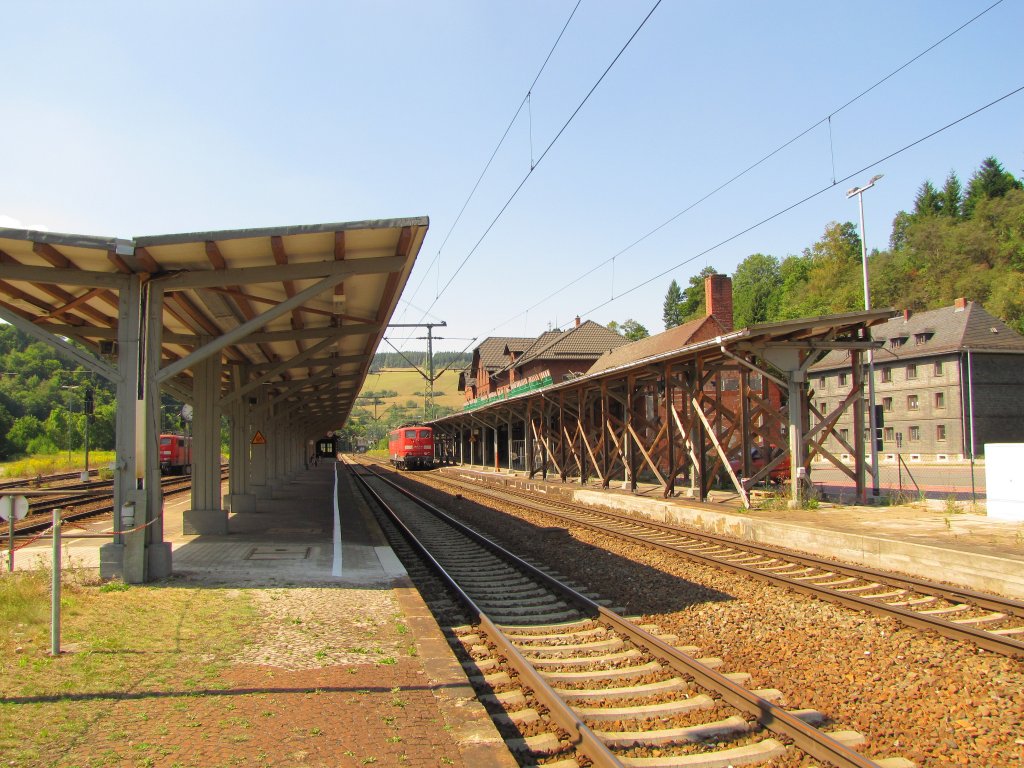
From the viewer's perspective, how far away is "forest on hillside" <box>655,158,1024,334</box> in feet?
213

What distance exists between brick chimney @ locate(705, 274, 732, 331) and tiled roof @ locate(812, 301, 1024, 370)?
9027mm

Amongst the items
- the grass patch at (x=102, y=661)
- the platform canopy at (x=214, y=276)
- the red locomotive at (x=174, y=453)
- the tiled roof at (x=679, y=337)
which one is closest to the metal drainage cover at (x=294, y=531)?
the platform canopy at (x=214, y=276)

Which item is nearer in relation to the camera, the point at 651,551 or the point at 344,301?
the point at 651,551

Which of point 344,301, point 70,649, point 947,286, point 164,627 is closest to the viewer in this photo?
point 70,649

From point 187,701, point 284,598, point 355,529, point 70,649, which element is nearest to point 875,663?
point 187,701

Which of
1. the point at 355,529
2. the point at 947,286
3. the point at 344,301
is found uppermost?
the point at 947,286

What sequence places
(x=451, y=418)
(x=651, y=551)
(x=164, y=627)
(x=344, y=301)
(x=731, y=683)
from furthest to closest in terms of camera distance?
(x=451, y=418) < (x=344, y=301) < (x=651, y=551) < (x=164, y=627) < (x=731, y=683)

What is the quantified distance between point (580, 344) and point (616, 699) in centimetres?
5233

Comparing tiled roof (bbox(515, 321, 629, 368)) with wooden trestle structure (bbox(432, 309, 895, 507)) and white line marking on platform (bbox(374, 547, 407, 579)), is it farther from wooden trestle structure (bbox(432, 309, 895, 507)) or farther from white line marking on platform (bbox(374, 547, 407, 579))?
white line marking on platform (bbox(374, 547, 407, 579))

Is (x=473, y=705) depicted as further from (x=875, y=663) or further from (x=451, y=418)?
(x=451, y=418)

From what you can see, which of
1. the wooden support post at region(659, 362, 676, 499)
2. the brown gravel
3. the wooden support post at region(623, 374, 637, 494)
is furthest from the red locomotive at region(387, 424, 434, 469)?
the brown gravel

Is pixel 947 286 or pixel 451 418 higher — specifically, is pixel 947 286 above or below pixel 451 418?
above

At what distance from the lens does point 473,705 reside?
4.92 metres

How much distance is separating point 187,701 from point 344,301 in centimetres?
935
